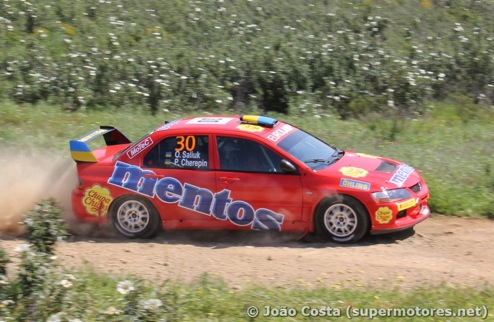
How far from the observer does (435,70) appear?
17672 millimetres

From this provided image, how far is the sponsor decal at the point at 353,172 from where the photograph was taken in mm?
9375

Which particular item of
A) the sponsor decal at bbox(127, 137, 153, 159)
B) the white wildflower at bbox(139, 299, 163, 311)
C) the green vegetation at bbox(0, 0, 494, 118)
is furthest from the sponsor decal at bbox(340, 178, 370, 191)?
the green vegetation at bbox(0, 0, 494, 118)

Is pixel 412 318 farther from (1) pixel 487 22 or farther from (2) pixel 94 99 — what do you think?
(1) pixel 487 22

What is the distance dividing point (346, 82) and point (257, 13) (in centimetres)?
435

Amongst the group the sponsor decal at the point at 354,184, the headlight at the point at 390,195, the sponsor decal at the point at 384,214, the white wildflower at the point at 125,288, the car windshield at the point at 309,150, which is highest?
the car windshield at the point at 309,150

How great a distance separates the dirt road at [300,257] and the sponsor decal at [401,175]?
0.73 meters

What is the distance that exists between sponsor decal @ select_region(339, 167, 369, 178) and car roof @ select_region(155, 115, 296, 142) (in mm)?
939

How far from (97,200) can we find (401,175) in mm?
3890

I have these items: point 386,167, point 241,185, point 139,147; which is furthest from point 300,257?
point 139,147

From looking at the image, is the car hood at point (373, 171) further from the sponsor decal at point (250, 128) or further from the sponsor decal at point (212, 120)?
the sponsor decal at point (212, 120)

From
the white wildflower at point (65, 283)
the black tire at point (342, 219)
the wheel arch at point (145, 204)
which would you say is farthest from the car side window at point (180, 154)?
the white wildflower at point (65, 283)

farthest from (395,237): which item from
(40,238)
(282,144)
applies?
(40,238)

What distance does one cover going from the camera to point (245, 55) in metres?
17.6

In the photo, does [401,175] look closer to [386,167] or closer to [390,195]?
[386,167]
